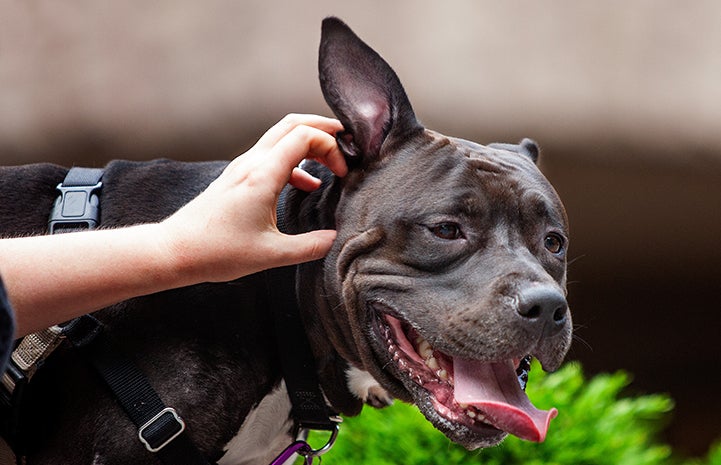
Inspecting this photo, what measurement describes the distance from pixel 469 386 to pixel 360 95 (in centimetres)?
78

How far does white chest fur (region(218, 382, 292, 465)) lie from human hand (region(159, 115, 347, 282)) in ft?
1.40

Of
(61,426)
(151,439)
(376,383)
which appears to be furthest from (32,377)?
(376,383)

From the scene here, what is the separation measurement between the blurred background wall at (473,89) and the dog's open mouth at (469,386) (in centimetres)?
279

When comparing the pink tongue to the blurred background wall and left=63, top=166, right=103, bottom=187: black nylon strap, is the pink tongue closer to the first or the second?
left=63, top=166, right=103, bottom=187: black nylon strap

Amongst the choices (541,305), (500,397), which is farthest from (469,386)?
(541,305)

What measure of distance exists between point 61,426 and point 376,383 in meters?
0.81

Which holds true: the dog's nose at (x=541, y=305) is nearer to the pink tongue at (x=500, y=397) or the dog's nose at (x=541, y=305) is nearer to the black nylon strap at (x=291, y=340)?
the pink tongue at (x=500, y=397)

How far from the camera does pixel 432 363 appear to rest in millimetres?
2371

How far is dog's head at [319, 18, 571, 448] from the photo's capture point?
2.22 m

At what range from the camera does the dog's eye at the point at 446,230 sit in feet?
7.65

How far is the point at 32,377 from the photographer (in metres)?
2.30

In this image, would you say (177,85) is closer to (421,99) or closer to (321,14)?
(321,14)

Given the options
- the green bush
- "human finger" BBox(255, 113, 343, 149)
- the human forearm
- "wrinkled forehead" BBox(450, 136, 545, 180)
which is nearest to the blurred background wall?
the green bush

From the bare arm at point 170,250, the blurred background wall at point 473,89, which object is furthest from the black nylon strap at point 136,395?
the blurred background wall at point 473,89
